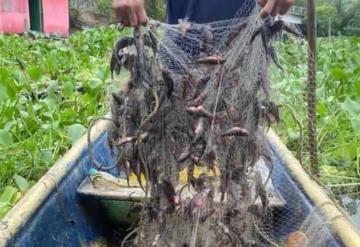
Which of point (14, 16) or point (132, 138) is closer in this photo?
point (132, 138)

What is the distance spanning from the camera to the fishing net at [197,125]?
5.27ft

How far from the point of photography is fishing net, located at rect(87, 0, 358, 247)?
1607 mm

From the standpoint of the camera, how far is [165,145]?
5.44ft

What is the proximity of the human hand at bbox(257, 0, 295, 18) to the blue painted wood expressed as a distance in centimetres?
53

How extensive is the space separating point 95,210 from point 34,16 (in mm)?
14821

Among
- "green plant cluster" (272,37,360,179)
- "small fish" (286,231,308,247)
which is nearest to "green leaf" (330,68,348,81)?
"green plant cluster" (272,37,360,179)

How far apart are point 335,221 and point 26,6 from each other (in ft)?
48.3

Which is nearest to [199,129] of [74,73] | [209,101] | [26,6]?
[209,101]

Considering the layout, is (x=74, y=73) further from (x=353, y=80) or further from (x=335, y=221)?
(x=335, y=221)

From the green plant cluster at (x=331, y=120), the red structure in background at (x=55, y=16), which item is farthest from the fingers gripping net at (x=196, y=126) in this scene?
the red structure in background at (x=55, y=16)

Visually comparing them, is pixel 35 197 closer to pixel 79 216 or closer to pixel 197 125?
pixel 79 216

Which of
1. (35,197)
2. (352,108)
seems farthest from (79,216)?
(352,108)

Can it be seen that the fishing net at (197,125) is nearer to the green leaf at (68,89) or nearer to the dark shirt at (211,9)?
the dark shirt at (211,9)

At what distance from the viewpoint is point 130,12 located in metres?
1.54
